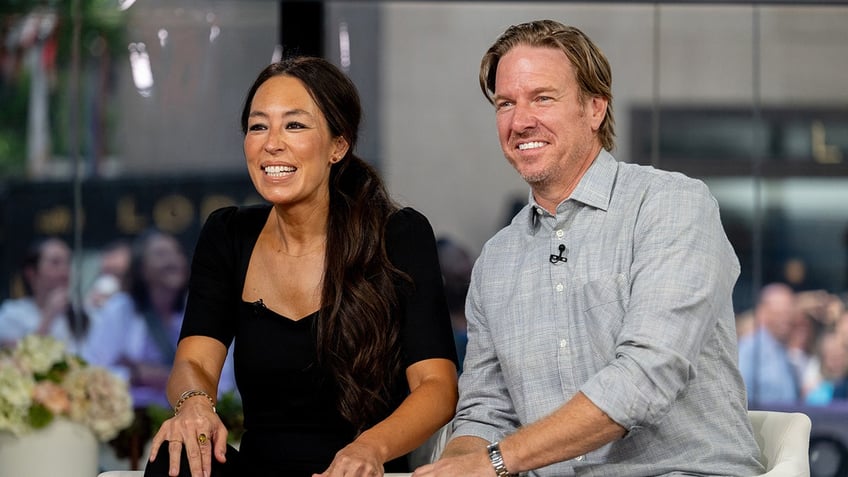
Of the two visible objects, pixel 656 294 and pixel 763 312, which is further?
pixel 763 312

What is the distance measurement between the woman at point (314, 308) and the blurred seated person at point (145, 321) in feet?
8.58

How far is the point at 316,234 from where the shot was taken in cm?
270

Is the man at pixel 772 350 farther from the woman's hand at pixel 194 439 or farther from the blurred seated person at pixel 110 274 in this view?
the woman's hand at pixel 194 439

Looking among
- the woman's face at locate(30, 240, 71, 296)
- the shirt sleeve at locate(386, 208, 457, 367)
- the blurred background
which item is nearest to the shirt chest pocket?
the shirt sleeve at locate(386, 208, 457, 367)

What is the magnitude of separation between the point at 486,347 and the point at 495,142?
9.10 ft

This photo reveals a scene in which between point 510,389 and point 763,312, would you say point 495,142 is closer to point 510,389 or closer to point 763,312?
point 763,312

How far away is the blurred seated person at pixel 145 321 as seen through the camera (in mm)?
5211

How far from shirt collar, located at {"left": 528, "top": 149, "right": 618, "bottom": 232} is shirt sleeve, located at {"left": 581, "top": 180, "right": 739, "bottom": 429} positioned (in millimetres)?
90

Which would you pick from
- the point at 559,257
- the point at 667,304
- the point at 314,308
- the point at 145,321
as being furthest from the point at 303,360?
the point at 145,321

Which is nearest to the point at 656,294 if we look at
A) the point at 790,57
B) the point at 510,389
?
the point at 510,389

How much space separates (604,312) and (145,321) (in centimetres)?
340

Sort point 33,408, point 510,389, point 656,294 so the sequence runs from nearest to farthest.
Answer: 1. point 656,294
2. point 510,389
3. point 33,408

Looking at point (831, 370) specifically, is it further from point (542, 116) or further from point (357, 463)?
point (357, 463)

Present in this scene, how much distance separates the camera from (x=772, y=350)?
521 centimetres
